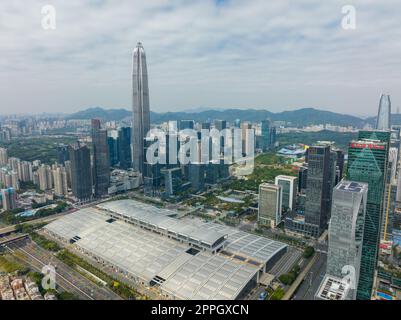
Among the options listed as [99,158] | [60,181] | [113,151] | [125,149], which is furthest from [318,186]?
[113,151]

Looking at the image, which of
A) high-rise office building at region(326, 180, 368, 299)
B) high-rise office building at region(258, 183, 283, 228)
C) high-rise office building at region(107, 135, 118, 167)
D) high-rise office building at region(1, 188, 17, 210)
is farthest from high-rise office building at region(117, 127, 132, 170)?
high-rise office building at region(326, 180, 368, 299)

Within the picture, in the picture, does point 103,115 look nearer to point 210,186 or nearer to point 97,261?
point 210,186

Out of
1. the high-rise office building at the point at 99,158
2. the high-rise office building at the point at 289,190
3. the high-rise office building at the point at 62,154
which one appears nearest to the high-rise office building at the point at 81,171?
the high-rise office building at the point at 99,158

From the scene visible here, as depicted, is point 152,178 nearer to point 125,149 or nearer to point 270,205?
point 125,149

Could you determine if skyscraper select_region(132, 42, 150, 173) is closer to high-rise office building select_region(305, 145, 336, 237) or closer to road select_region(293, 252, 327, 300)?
high-rise office building select_region(305, 145, 336, 237)
